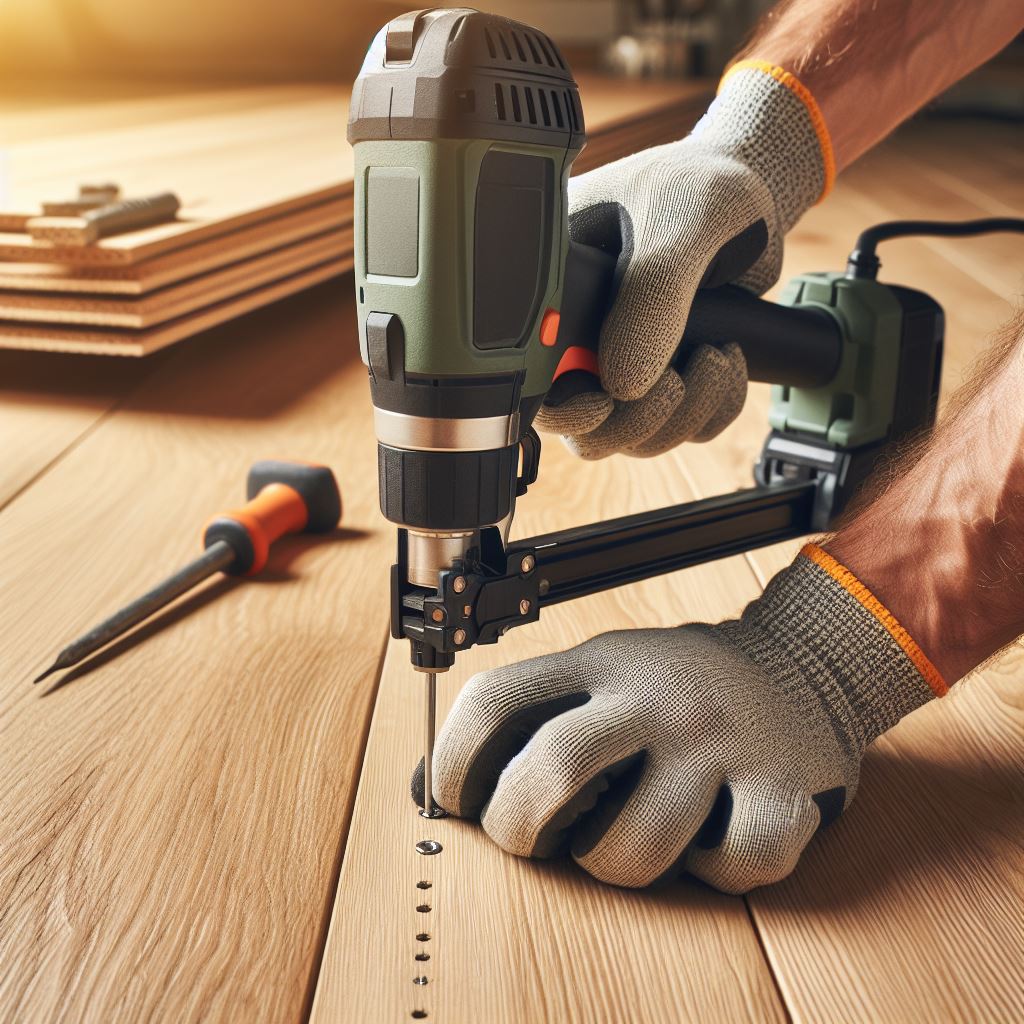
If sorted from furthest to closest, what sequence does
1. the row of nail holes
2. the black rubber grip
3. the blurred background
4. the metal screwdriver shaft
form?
the blurred background
the black rubber grip
the metal screwdriver shaft
the row of nail holes

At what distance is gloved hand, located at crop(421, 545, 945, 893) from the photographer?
81 centimetres

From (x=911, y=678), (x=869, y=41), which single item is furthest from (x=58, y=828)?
(x=869, y=41)

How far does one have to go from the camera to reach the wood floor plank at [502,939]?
72cm

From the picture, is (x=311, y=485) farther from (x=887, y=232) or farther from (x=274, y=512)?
(x=887, y=232)

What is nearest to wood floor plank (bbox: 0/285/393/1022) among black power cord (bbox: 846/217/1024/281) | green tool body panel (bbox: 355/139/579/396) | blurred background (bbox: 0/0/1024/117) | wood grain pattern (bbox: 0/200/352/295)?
wood grain pattern (bbox: 0/200/352/295)

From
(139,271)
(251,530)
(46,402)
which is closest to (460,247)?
(251,530)

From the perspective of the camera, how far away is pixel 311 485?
4.71ft

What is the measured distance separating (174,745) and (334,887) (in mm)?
249

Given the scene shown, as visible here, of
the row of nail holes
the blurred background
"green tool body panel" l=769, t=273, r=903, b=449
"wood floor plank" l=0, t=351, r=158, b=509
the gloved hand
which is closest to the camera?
the row of nail holes

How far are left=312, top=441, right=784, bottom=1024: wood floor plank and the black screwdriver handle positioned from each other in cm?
37

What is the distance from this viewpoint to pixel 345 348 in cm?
247

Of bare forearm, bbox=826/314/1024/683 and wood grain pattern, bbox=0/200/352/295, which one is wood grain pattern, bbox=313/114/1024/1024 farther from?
wood grain pattern, bbox=0/200/352/295

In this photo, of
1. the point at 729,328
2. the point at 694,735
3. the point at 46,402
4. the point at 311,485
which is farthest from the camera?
the point at 46,402

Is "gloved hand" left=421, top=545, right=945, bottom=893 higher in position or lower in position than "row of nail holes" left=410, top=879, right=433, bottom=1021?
higher
